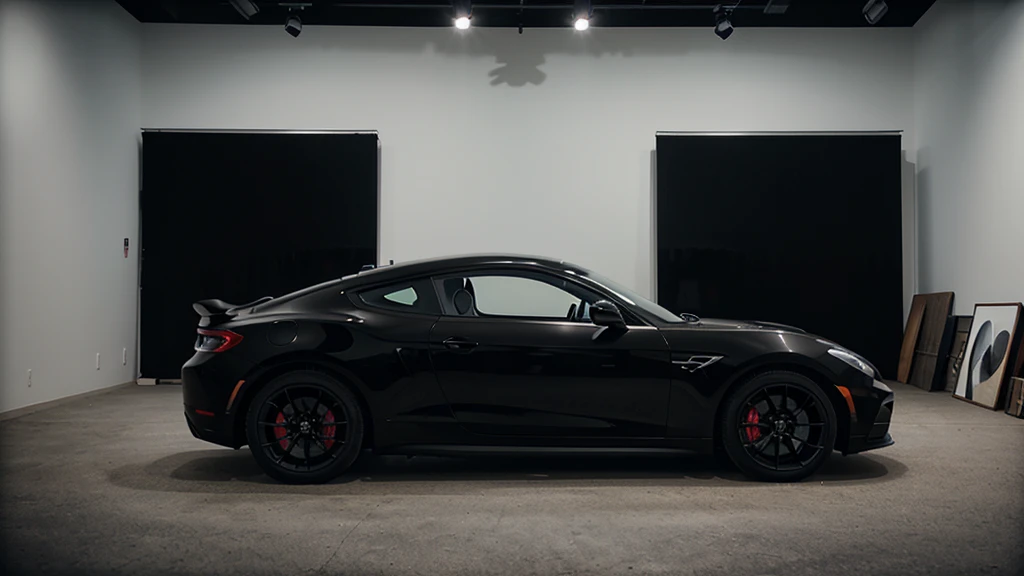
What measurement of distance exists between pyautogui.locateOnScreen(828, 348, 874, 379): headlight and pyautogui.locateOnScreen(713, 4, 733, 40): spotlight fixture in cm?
621

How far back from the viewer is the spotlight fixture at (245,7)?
9.05 meters

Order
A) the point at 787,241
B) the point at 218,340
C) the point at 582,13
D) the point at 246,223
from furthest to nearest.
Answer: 1. the point at 246,223
2. the point at 787,241
3. the point at 582,13
4. the point at 218,340

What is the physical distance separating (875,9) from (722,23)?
1706 millimetres

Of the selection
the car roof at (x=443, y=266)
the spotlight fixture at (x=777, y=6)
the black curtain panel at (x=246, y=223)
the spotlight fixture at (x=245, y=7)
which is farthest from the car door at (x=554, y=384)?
the spotlight fixture at (x=245, y=7)

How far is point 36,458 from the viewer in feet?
17.2

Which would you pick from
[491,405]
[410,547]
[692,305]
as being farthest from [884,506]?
[692,305]

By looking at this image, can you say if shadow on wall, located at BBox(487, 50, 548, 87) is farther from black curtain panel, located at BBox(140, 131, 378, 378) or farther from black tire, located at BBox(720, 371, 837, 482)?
black tire, located at BBox(720, 371, 837, 482)

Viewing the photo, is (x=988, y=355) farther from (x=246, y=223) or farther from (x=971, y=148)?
(x=246, y=223)

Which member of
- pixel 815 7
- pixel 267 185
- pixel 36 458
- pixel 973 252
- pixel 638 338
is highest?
pixel 815 7

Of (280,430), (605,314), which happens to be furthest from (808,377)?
(280,430)

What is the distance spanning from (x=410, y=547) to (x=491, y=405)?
1178mm

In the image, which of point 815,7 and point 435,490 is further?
point 815,7

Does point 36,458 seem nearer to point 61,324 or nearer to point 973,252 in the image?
point 61,324

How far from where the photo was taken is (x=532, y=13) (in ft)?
33.4
